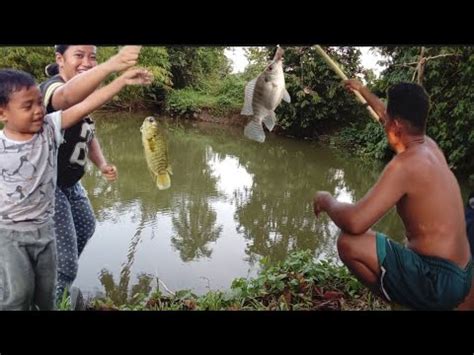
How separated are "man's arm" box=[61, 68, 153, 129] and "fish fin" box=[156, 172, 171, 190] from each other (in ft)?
Result: 1.90

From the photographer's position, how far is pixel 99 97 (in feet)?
7.88

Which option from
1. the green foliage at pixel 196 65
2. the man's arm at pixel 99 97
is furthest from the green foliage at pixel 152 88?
the man's arm at pixel 99 97

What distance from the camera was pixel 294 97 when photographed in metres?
3.39

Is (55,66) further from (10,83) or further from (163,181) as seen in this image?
(163,181)

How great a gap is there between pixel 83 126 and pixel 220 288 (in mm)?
1287

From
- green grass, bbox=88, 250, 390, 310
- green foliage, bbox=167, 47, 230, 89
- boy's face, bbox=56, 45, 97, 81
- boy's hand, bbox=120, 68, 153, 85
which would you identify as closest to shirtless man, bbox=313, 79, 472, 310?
green grass, bbox=88, 250, 390, 310

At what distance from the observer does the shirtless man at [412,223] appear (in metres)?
2.47

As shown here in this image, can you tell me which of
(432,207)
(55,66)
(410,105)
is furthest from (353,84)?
(55,66)

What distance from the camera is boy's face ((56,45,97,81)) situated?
2609mm

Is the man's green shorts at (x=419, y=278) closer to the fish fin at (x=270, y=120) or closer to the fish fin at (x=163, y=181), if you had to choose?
the fish fin at (x=270, y=120)
